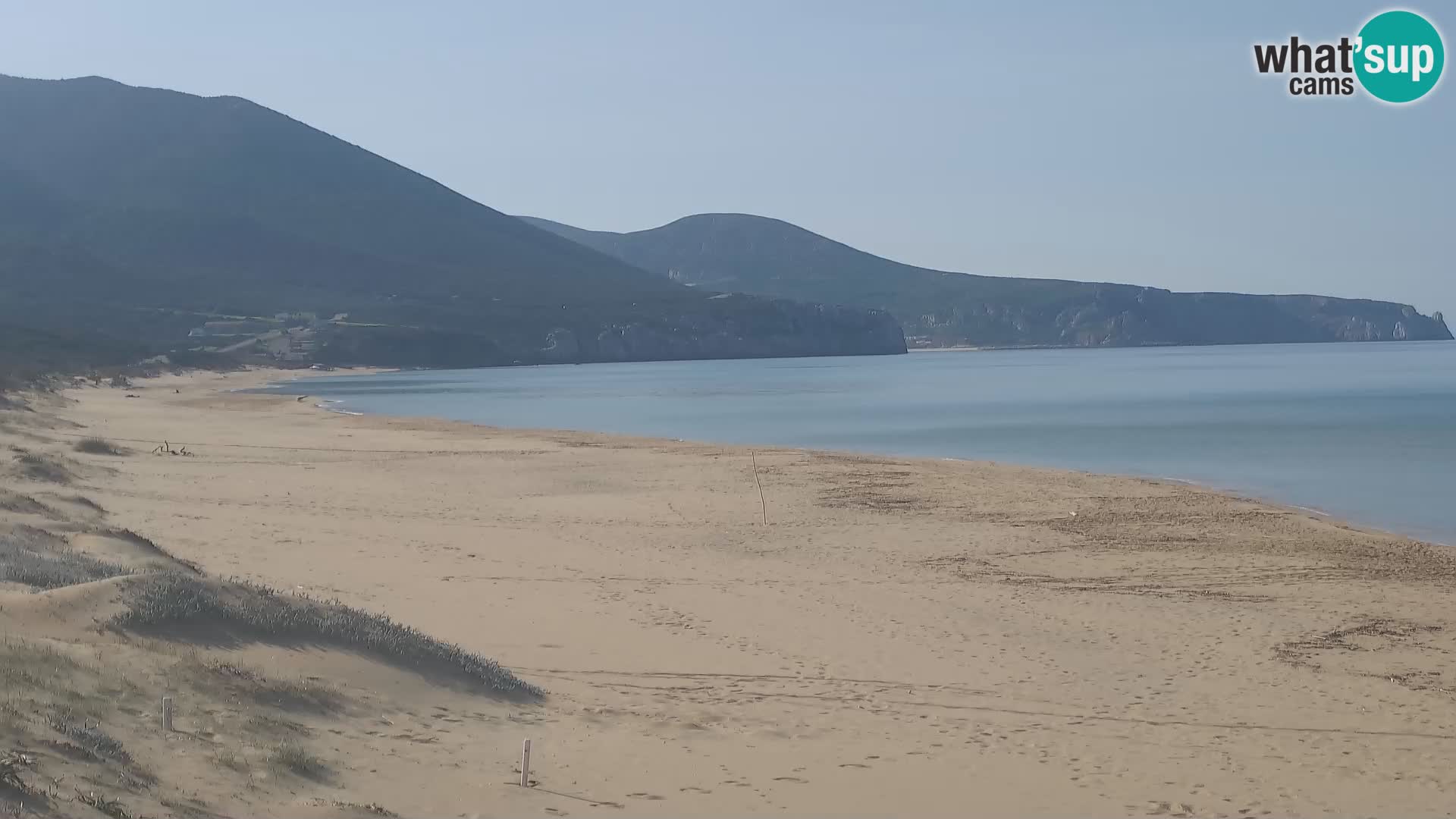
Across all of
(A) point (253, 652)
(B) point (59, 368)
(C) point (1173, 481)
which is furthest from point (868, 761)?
(B) point (59, 368)

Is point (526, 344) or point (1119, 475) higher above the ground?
point (526, 344)

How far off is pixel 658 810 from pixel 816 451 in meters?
30.4

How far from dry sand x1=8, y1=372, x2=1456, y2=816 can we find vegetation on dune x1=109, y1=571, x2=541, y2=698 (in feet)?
1.53

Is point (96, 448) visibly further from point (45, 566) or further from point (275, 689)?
point (275, 689)

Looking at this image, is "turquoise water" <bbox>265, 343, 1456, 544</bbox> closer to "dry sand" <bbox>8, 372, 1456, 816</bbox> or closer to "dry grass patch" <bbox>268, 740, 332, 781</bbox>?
"dry sand" <bbox>8, 372, 1456, 816</bbox>

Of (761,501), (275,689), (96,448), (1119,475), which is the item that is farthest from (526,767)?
(1119,475)

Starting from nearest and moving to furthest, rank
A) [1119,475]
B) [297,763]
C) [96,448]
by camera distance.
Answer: [297,763]
[96,448]
[1119,475]

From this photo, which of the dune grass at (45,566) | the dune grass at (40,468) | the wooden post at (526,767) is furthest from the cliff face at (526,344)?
the wooden post at (526,767)

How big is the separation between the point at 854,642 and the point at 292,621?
18.8ft

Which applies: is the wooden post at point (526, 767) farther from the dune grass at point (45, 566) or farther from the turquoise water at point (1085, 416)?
the turquoise water at point (1085, 416)

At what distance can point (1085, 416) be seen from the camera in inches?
2286

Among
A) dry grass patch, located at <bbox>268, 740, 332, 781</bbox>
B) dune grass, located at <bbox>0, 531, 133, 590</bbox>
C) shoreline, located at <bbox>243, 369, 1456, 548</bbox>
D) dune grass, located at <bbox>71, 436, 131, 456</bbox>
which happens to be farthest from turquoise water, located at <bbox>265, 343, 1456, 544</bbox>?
dune grass, located at <bbox>0, 531, 133, 590</bbox>

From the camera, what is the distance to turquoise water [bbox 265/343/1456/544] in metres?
33.1

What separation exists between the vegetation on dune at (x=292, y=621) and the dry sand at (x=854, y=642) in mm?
467
